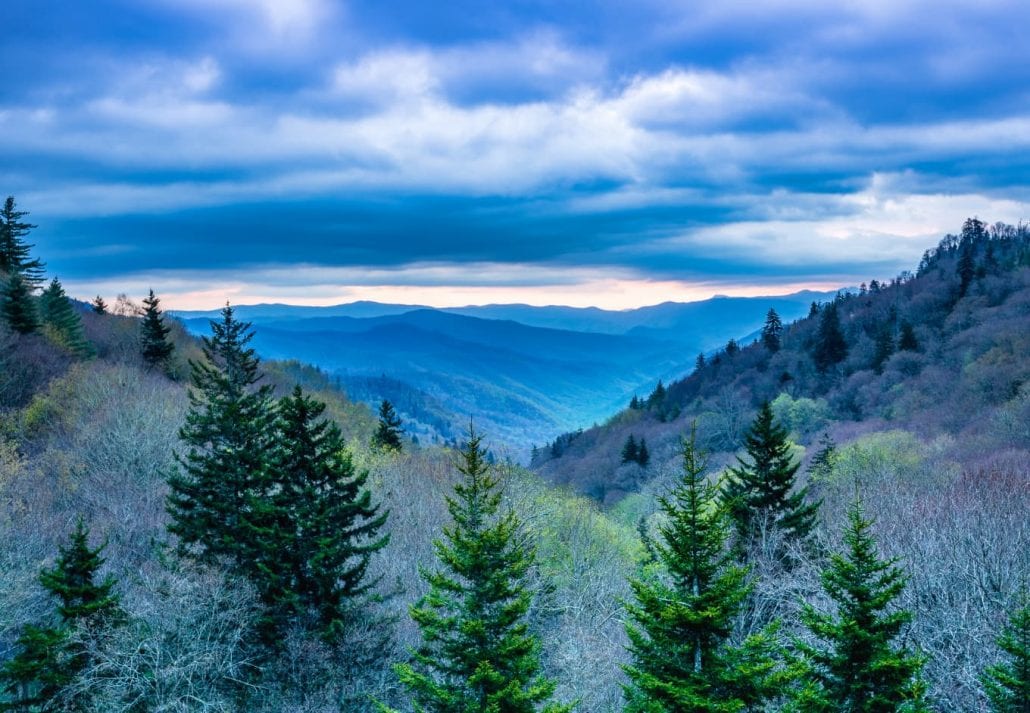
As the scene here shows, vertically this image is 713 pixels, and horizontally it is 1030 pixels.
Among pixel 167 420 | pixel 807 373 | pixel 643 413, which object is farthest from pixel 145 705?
pixel 643 413

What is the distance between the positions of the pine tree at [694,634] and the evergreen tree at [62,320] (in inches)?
2209

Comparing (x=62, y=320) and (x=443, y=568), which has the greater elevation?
(x=62, y=320)

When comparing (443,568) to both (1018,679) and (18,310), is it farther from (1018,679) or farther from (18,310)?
(18,310)

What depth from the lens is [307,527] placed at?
68.9 feet

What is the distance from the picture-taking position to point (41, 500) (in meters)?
30.4

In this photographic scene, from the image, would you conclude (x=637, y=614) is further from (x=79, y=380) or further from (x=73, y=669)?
(x=79, y=380)

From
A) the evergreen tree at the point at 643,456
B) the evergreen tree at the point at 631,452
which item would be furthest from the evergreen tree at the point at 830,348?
the evergreen tree at the point at 631,452

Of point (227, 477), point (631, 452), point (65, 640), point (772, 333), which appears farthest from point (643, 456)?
point (65, 640)

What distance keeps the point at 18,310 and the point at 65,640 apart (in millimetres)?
43133

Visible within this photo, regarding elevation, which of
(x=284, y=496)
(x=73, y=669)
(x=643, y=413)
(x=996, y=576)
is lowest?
(x=643, y=413)

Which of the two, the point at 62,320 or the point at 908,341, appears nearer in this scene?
the point at 62,320

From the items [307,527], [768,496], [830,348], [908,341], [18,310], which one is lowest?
[307,527]

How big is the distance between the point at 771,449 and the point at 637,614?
15015 millimetres

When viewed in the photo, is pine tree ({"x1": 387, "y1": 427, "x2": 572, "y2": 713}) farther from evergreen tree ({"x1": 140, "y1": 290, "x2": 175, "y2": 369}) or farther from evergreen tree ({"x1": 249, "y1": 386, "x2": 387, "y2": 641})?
evergreen tree ({"x1": 140, "y1": 290, "x2": 175, "y2": 369})
